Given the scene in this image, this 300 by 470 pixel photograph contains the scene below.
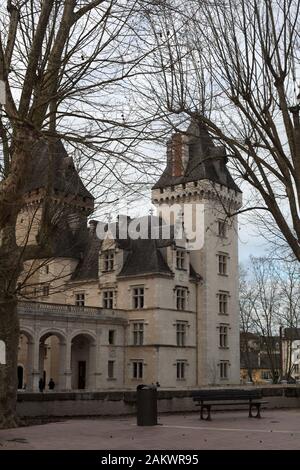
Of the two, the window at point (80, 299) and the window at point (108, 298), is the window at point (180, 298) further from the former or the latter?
the window at point (80, 299)

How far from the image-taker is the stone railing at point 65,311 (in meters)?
42.3

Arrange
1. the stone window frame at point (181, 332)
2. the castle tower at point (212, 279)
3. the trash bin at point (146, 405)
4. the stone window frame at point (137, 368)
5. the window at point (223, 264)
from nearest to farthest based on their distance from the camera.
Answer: the trash bin at point (146, 405) < the stone window frame at point (137, 368) < the stone window frame at point (181, 332) < the castle tower at point (212, 279) < the window at point (223, 264)

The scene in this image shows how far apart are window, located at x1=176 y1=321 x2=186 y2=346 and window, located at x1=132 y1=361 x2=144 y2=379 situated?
3295 mm

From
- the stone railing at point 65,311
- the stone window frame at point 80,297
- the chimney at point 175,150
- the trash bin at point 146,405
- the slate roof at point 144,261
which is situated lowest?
the trash bin at point 146,405

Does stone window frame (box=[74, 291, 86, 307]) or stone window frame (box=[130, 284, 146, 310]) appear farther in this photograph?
stone window frame (box=[74, 291, 86, 307])

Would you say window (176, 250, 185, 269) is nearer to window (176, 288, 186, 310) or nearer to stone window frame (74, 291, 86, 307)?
window (176, 288, 186, 310)

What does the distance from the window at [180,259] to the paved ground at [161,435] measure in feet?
106

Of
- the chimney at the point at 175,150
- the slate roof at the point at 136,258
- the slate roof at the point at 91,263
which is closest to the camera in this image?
the chimney at the point at 175,150

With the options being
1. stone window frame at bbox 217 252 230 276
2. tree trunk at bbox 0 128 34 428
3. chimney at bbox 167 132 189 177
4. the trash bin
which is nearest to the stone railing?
stone window frame at bbox 217 252 230 276

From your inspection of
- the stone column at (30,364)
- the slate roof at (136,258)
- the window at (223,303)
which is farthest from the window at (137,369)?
the window at (223,303)

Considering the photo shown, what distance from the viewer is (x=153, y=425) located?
14.7m

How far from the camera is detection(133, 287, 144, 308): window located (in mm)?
47719

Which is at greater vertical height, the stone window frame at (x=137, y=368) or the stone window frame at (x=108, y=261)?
the stone window frame at (x=108, y=261)

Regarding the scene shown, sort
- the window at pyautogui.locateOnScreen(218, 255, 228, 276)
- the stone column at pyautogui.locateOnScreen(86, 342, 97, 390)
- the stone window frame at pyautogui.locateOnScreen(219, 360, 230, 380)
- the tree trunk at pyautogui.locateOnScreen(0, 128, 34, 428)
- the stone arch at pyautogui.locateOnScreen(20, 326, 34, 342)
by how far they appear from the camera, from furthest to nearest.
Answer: the window at pyautogui.locateOnScreen(218, 255, 228, 276), the stone window frame at pyautogui.locateOnScreen(219, 360, 230, 380), the stone column at pyautogui.locateOnScreen(86, 342, 97, 390), the stone arch at pyautogui.locateOnScreen(20, 326, 34, 342), the tree trunk at pyautogui.locateOnScreen(0, 128, 34, 428)
